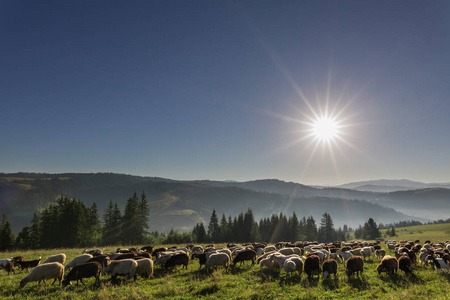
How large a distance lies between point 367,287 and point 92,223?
228ft

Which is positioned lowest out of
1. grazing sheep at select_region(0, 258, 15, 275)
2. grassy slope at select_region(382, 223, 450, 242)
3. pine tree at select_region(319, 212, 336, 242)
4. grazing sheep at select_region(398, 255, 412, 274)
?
pine tree at select_region(319, 212, 336, 242)

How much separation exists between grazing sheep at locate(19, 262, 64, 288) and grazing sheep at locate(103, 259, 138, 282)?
3117 mm

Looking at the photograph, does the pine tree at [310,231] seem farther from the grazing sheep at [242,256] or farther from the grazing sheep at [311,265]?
the grazing sheep at [311,265]

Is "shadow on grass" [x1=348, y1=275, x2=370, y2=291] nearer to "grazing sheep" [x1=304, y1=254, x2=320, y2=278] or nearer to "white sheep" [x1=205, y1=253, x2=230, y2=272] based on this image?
"grazing sheep" [x1=304, y1=254, x2=320, y2=278]

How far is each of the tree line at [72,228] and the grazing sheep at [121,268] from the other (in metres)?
48.7

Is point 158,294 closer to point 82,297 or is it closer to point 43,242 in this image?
point 82,297

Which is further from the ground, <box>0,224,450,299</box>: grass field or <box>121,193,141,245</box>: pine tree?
<box>0,224,450,299</box>: grass field

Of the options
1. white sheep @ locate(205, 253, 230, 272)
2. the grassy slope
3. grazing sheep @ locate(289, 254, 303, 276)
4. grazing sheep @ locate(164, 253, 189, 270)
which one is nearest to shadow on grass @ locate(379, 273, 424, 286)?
grazing sheep @ locate(289, 254, 303, 276)

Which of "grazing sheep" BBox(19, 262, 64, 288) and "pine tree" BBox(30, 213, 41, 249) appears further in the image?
"pine tree" BBox(30, 213, 41, 249)

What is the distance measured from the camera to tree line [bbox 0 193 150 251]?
53.4 m

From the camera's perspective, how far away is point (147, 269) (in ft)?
49.6

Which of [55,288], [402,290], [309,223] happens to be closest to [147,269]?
[55,288]

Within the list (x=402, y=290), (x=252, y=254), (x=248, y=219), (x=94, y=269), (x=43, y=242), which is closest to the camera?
(x=402, y=290)

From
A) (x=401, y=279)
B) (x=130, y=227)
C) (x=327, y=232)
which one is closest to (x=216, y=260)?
(x=401, y=279)
